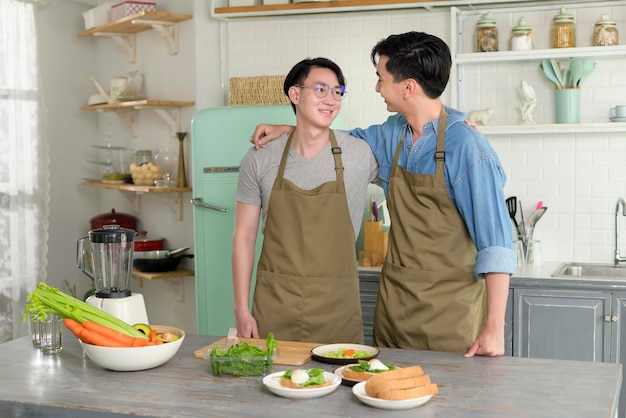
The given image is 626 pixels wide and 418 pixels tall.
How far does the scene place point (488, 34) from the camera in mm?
4988

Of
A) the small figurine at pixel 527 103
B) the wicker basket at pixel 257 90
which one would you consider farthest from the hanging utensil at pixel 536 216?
the wicker basket at pixel 257 90

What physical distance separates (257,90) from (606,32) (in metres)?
2.14

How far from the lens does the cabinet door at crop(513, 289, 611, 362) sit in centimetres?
436

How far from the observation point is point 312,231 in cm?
337

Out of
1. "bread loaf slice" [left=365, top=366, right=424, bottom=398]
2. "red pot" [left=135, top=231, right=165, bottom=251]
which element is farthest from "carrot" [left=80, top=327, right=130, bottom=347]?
"red pot" [left=135, top=231, right=165, bottom=251]

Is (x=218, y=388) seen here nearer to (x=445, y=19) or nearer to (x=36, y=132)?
(x=445, y=19)

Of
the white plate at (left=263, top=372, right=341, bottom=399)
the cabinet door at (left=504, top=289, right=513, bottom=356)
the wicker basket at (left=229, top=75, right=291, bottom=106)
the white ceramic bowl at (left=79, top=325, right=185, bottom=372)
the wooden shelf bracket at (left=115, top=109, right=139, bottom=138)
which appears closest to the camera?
the white plate at (left=263, top=372, right=341, bottom=399)

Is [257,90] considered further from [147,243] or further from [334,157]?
[334,157]

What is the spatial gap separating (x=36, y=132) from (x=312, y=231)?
3433 mm

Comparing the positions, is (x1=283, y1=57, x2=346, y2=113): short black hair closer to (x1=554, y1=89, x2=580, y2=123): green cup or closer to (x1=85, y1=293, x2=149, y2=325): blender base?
(x1=85, y1=293, x2=149, y2=325): blender base

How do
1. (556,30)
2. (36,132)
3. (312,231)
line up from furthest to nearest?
(36,132), (556,30), (312,231)

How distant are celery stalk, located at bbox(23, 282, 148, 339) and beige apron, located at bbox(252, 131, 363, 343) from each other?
29.4 inches

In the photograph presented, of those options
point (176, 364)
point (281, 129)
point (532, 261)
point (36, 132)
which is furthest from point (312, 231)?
point (36, 132)

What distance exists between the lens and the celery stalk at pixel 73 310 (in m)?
2.70
